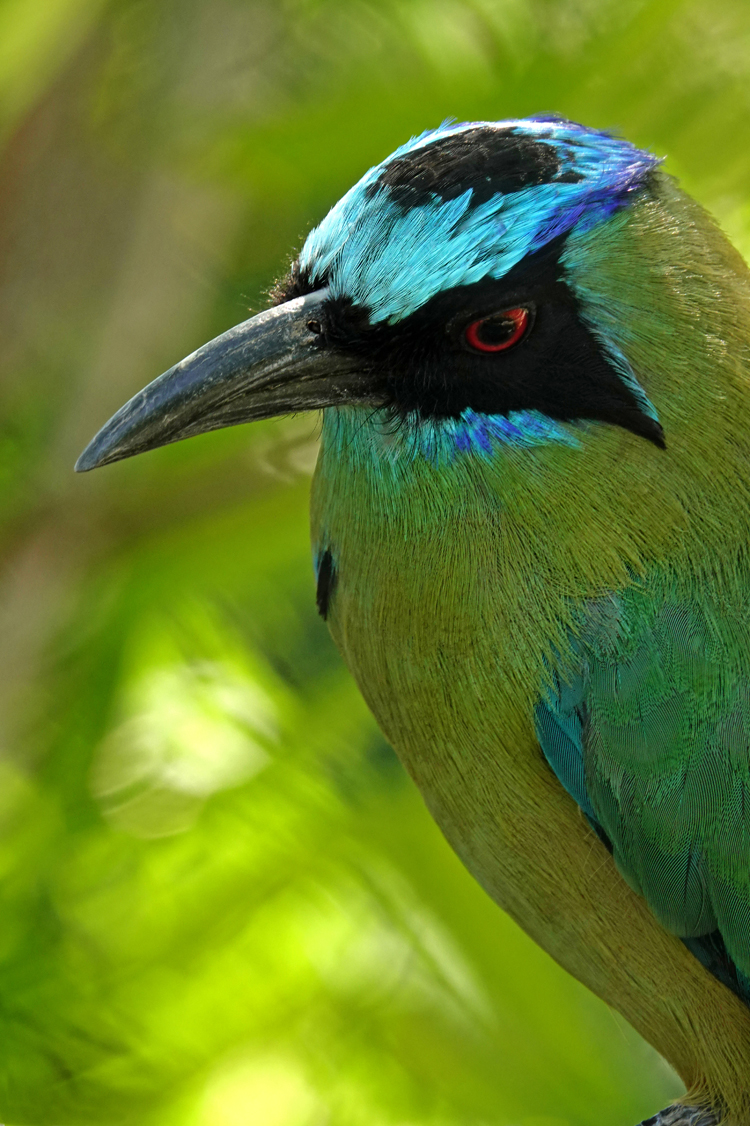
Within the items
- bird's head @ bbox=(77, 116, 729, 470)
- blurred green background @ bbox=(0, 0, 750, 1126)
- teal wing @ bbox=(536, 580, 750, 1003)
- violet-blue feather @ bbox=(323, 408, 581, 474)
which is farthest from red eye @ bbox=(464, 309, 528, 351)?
blurred green background @ bbox=(0, 0, 750, 1126)

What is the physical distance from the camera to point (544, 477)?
6.30ft

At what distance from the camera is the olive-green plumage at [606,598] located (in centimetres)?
193

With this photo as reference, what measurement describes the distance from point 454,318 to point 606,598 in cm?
51

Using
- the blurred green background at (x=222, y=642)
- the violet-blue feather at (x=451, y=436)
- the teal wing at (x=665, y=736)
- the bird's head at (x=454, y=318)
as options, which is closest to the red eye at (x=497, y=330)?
the bird's head at (x=454, y=318)

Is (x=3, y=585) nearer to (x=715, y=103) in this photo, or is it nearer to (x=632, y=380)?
(x=632, y=380)

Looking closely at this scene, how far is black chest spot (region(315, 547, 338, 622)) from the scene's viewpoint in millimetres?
2234

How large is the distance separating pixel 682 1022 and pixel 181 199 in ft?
7.06

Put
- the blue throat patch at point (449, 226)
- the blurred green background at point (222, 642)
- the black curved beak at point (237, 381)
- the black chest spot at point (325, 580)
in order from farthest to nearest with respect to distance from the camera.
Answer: the blurred green background at point (222, 642) → the black chest spot at point (325, 580) → the black curved beak at point (237, 381) → the blue throat patch at point (449, 226)

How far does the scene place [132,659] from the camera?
2.84m

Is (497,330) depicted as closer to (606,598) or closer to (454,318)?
(454,318)

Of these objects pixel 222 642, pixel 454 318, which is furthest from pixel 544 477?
pixel 222 642

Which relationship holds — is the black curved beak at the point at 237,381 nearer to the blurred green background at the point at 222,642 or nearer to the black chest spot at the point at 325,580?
the black chest spot at the point at 325,580

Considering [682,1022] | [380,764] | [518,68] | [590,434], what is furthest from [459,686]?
[518,68]

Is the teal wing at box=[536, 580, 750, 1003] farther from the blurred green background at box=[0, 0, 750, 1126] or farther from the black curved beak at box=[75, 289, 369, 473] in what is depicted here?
the blurred green background at box=[0, 0, 750, 1126]
